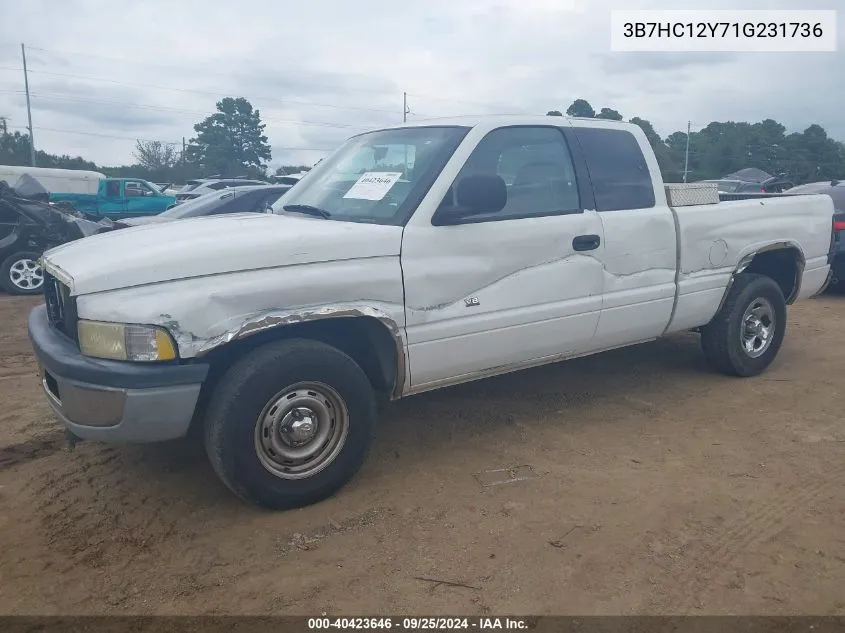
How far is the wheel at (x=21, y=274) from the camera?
34.0 ft

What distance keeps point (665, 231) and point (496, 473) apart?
2.10 m

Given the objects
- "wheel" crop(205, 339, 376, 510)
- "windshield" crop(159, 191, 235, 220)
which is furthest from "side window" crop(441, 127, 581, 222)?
"windshield" crop(159, 191, 235, 220)

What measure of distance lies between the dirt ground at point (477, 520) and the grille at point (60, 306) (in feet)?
2.89

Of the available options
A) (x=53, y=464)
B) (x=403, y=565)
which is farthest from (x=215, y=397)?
(x=53, y=464)

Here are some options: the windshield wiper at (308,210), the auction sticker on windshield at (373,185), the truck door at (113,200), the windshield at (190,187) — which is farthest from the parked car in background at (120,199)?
the auction sticker on windshield at (373,185)

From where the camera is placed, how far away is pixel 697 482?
3.81m

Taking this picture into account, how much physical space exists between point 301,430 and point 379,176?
1585 millimetres

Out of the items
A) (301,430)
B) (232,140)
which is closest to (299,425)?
(301,430)

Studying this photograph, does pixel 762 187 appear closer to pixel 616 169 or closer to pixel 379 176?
pixel 616 169

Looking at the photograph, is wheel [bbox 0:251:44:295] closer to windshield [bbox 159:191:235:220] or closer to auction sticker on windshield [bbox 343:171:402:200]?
windshield [bbox 159:191:235:220]

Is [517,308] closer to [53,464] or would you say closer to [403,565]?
[403,565]

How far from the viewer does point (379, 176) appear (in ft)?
13.7

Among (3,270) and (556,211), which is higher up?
(556,211)

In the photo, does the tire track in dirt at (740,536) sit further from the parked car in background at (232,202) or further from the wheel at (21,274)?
the wheel at (21,274)
